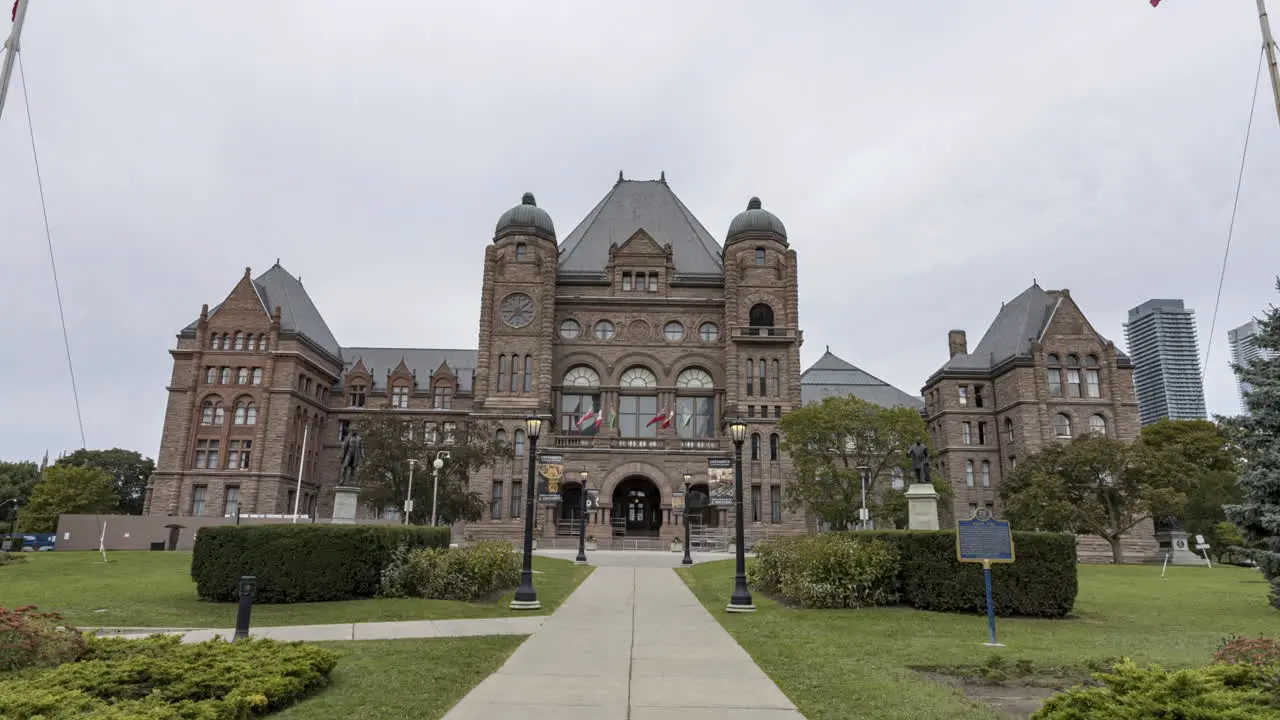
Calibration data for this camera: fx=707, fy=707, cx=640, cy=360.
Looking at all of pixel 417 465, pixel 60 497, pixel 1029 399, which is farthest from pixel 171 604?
pixel 60 497

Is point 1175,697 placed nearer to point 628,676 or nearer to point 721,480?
point 628,676

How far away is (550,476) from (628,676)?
40943 millimetres

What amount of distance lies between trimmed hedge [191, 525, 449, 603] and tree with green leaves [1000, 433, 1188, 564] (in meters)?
42.2

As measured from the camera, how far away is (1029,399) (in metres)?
56.9

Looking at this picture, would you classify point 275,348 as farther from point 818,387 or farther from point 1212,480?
point 1212,480

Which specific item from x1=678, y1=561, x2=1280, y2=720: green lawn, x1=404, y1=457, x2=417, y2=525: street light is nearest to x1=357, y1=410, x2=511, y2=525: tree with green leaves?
x1=404, y1=457, x2=417, y2=525: street light

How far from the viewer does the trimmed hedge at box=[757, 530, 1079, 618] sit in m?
15.5

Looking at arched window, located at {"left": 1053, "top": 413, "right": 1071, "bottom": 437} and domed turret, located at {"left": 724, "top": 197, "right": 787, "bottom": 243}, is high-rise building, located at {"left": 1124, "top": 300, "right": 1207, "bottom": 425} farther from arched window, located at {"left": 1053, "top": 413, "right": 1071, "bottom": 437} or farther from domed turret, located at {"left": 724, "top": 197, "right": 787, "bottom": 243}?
domed turret, located at {"left": 724, "top": 197, "right": 787, "bottom": 243}

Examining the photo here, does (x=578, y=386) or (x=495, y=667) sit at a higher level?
(x=578, y=386)

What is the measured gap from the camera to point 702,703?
25.4 ft

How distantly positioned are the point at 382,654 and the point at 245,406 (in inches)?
2215

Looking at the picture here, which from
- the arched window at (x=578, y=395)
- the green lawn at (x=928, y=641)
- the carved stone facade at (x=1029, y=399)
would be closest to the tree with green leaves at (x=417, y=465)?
the arched window at (x=578, y=395)

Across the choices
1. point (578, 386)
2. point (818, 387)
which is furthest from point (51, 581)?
point (818, 387)

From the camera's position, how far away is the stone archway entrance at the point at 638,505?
5703 centimetres
